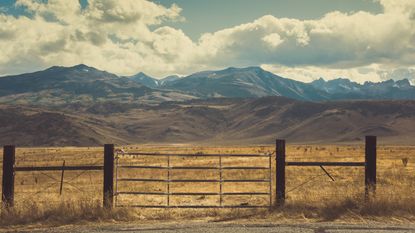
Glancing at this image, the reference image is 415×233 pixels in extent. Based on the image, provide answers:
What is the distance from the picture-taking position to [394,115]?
601 feet

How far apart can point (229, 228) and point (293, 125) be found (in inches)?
7399

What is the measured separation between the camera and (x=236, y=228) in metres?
11.4

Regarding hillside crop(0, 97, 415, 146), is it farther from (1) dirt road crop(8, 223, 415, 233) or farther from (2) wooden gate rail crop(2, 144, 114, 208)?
(2) wooden gate rail crop(2, 144, 114, 208)

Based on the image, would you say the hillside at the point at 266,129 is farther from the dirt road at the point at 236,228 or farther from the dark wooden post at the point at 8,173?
the dark wooden post at the point at 8,173

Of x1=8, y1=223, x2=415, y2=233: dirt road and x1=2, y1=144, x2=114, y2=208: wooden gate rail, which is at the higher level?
x1=2, y1=144, x2=114, y2=208: wooden gate rail

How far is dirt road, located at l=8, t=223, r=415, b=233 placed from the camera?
11.1m

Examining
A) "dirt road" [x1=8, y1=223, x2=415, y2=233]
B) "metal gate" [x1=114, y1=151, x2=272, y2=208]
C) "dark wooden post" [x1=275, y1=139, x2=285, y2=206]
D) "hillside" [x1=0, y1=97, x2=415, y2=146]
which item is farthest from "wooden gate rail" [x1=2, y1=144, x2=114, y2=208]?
"hillside" [x1=0, y1=97, x2=415, y2=146]

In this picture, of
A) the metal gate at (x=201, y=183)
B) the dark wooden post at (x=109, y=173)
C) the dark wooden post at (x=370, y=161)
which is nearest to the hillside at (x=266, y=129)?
the metal gate at (x=201, y=183)

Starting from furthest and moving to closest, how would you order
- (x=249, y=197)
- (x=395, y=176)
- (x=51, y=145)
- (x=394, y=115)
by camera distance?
(x=394, y=115) → (x=51, y=145) → (x=395, y=176) → (x=249, y=197)

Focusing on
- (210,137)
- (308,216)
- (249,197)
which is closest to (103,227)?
(308,216)

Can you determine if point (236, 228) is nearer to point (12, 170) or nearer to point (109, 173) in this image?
point (109, 173)

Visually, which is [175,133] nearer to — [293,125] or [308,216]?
[293,125]

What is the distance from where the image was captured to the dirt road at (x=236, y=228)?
1109 cm

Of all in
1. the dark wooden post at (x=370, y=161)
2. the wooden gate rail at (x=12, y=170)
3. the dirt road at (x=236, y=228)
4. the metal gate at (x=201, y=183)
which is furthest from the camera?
the dark wooden post at (x=370, y=161)
